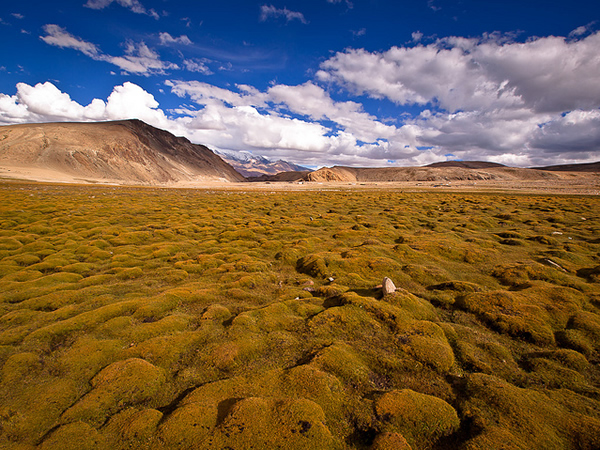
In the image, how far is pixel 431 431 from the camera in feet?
19.1

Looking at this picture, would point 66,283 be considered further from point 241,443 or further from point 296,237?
point 296,237

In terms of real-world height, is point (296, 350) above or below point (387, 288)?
below

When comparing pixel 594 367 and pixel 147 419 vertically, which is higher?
pixel 147 419

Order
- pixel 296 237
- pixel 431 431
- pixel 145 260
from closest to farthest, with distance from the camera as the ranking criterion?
pixel 431 431 < pixel 145 260 < pixel 296 237

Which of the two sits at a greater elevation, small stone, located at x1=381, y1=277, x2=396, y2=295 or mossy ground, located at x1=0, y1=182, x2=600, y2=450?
small stone, located at x1=381, y1=277, x2=396, y2=295

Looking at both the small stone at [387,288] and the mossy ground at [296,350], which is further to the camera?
the small stone at [387,288]

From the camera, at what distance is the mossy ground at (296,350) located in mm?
5746

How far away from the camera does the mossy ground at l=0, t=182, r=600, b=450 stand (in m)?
5.75

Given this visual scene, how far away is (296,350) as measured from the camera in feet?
28.5

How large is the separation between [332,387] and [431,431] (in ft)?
7.80

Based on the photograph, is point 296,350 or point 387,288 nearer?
point 296,350

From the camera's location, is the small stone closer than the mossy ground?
No

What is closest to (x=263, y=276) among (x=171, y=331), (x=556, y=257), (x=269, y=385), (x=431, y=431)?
(x=171, y=331)

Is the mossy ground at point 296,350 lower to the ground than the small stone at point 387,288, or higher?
lower
